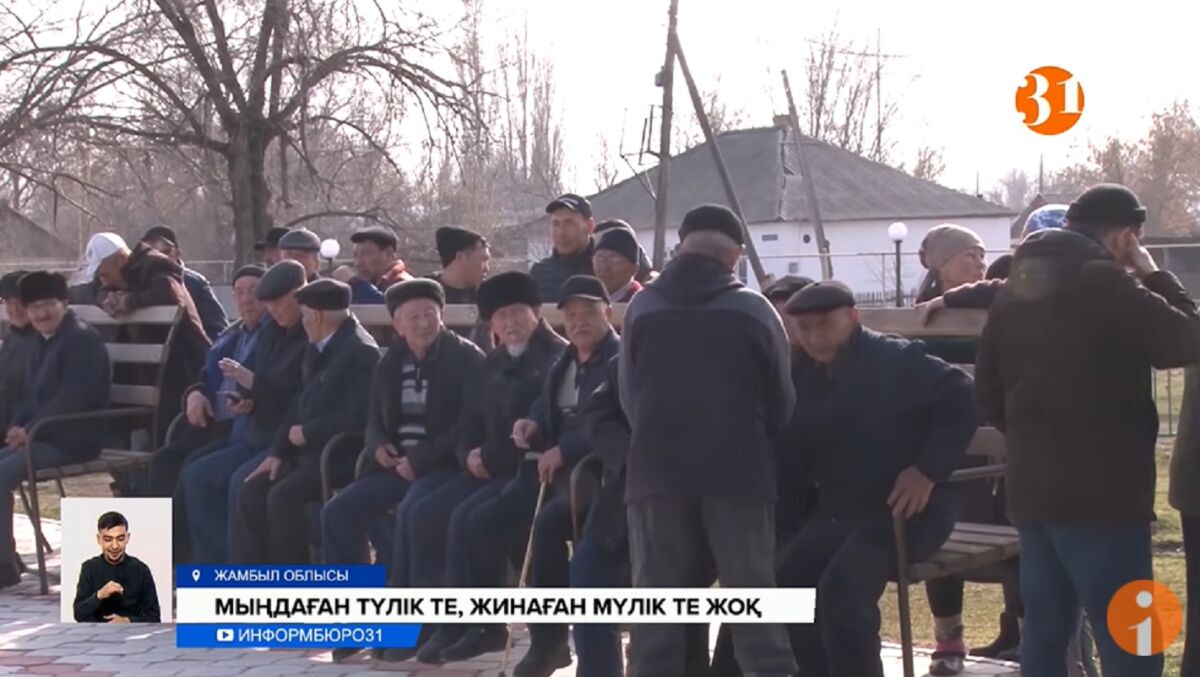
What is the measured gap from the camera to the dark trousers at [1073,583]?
4.77 meters

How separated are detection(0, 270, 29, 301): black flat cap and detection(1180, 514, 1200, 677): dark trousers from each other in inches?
250

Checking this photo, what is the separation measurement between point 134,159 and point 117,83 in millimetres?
1081

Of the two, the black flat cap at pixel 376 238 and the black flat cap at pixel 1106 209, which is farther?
the black flat cap at pixel 376 238

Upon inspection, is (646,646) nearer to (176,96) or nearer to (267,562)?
(267,562)

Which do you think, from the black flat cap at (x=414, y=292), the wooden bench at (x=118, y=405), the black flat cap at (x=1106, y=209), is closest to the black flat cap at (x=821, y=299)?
the black flat cap at (x=1106, y=209)

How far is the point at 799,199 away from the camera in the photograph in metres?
53.7

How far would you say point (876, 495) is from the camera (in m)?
5.52

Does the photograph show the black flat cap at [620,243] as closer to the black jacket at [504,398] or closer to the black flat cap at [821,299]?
the black jacket at [504,398]

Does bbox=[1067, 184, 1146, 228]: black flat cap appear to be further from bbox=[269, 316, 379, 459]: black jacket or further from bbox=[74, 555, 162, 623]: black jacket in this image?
bbox=[74, 555, 162, 623]: black jacket

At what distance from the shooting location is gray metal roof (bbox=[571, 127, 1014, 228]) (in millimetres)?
53375

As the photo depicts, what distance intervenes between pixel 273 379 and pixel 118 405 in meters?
1.87

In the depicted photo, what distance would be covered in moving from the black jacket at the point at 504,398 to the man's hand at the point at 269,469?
3.61ft

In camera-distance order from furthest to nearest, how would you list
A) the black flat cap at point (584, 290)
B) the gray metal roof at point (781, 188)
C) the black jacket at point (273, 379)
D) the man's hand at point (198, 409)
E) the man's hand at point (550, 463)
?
the gray metal roof at point (781, 188) < the man's hand at point (198, 409) < the black jacket at point (273, 379) < the man's hand at point (550, 463) < the black flat cap at point (584, 290)

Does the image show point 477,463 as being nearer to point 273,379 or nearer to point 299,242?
point 273,379
